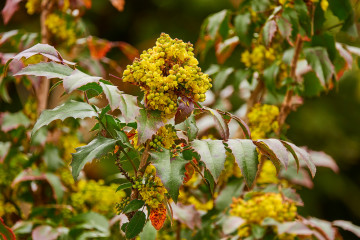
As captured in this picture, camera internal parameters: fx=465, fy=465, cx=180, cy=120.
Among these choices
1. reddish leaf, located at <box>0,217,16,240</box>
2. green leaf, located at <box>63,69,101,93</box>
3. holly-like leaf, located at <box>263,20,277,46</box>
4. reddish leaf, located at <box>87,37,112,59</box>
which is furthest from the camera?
reddish leaf, located at <box>87,37,112,59</box>

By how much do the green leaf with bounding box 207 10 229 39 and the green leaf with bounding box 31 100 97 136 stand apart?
70 cm

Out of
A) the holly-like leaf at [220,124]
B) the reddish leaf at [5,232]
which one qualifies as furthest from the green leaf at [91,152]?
the reddish leaf at [5,232]

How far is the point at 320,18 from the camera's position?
52.9 inches

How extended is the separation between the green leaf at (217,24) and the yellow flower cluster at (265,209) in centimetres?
51

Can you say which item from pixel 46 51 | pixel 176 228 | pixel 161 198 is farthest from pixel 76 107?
pixel 176 228

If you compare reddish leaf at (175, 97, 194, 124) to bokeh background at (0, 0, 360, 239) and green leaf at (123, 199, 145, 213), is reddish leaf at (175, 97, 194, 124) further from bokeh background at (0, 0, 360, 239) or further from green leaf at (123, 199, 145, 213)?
bokeh background at (0, 0, 360, 239)

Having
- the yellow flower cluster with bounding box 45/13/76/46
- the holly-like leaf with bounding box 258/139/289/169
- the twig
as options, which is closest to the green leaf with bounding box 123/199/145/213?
the holly-like leaf with bounding box 258/139/289/169

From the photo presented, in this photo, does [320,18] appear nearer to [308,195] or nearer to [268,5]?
[268,5]

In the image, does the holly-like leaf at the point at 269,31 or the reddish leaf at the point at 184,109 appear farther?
the holly-like leaf at the point at 269,31

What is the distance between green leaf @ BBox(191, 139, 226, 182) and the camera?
725mm

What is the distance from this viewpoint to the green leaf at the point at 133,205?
0.76 meters

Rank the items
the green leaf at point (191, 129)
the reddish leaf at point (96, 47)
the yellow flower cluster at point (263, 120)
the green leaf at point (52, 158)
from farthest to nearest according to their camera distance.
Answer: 1. the reddish leaf at point (96, 47)
2. the green leaf at point (52, 158)
3. the yellow flower cluster at point (263, 120)
4. the green leaf at point (191, 129)

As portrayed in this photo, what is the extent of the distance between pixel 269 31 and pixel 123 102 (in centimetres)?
60

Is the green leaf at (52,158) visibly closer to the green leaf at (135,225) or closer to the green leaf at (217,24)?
the green leaf at (217,24)
